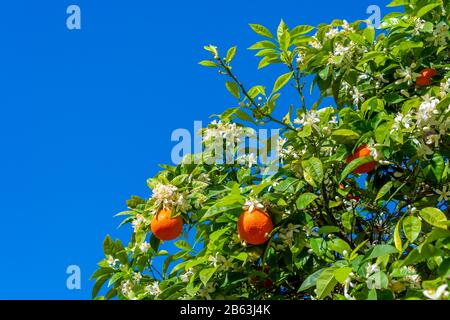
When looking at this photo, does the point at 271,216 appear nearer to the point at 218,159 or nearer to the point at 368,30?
the point at 218,159

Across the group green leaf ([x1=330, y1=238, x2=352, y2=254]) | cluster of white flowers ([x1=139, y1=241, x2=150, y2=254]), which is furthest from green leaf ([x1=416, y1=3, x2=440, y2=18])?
cluster of white flowers ([x1=139, y1=241, x2=150, y2=254])

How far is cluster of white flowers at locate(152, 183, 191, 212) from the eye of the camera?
83.5 inches

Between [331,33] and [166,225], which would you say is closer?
[166,225]

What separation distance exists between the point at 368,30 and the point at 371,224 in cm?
72

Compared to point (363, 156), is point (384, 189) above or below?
below

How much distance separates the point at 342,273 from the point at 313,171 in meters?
0.44

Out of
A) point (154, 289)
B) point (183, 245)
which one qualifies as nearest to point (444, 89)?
point (183, 245)

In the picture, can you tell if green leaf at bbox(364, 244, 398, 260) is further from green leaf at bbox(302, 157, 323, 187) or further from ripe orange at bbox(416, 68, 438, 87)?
ripe orange at bbox(416, 68, 438, 87)

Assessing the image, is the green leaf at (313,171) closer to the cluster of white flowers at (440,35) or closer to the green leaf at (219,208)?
the green leaf at (219,208)

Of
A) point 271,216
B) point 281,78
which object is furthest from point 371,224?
point 281,78

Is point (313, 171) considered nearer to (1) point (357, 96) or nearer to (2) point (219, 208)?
(2) point (219, 208)

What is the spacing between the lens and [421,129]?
1901 mm

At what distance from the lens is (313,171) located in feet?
6.35

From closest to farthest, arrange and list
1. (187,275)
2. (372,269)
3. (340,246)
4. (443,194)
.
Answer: (372,269)
(340,246)
(443,194)
(187,275)
